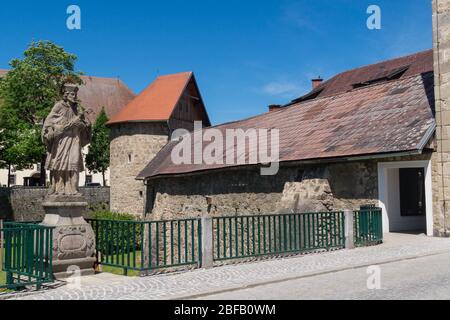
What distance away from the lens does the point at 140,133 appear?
36719 millimetres

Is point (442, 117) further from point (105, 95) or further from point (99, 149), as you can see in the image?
point (105, 95)

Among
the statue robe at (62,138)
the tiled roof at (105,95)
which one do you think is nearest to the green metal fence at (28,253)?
the statue robe at (62,138)

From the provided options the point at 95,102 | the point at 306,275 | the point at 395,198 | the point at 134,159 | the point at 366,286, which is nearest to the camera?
the point at 366,286

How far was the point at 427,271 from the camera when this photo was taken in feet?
27.8

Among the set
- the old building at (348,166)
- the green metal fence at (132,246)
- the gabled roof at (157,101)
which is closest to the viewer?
the green metal fence at (132,246)

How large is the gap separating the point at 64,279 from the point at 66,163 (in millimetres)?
2120

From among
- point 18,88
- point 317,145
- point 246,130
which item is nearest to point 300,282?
point 317,145

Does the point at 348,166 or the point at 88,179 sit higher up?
the point at 88,179

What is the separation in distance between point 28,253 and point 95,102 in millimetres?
56574

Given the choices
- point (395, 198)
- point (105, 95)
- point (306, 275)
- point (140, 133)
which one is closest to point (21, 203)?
point (140, 133)

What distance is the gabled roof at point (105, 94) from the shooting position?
61.9 metres

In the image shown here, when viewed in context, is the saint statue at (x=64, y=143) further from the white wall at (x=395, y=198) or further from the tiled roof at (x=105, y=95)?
the tiled roof at (x=105, y=95)

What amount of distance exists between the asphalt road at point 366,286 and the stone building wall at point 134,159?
2865 cm

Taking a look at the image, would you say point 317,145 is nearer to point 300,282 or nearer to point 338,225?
point 338,225
